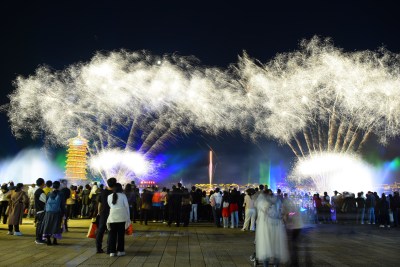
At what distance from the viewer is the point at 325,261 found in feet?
31.7

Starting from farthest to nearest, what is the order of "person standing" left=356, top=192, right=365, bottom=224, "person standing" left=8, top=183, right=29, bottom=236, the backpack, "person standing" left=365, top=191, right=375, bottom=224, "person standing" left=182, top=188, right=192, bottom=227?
"person standing" left=356, top=192, right=365, bottom=224 → "person standing" left=365, top=191, right=375, bottom=224 → "person standing" left=182, top=188, right=192, bottom=227 → "person standing" left=8, top=183, right=29, bottom=236 → the backpack

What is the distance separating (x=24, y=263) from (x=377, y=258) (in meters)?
8.39

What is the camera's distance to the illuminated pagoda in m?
71.0

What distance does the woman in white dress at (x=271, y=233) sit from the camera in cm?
816

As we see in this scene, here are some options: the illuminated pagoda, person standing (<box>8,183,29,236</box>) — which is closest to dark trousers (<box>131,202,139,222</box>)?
person standing (<box>8,183,29,236</box>)

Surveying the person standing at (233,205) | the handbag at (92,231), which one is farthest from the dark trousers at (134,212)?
the handbag at (92,231)

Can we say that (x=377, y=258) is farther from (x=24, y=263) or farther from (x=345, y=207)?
(x=345, y=207)

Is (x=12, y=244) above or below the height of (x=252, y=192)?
below

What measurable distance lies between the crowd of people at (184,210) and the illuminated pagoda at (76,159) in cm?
4734

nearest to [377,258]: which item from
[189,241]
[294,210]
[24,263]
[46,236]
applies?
[294,210]

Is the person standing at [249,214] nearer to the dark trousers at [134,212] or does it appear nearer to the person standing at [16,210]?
the dark trousers at [134,212]

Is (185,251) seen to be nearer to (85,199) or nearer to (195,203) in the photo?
(195,203)

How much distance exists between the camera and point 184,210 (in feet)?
64.8

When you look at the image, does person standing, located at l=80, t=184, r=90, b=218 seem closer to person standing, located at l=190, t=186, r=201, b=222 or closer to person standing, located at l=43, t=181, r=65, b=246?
person standing, located at l=190, t=186, r=201, b=222
